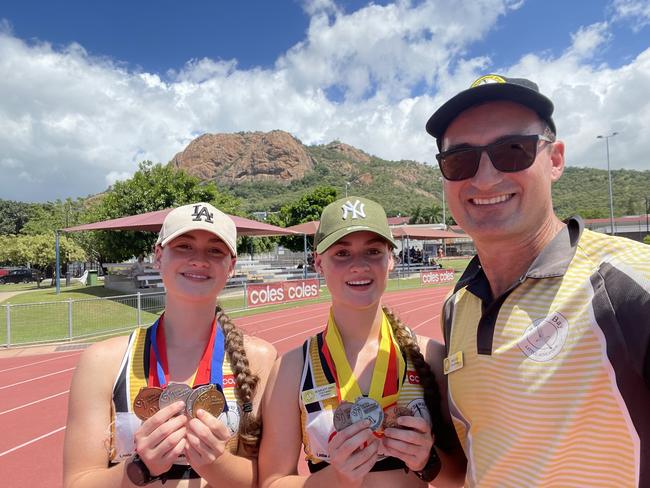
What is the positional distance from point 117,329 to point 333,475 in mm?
13992

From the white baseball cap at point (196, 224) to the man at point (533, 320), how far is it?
1177 millimetres

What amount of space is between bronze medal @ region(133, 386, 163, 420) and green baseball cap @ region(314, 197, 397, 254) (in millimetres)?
992

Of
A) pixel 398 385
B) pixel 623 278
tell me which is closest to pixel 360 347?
pixel 398 385

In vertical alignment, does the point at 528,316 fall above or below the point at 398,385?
above

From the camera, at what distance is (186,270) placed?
7.29ft

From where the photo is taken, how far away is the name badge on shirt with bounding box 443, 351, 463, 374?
Result: 173 centimetres

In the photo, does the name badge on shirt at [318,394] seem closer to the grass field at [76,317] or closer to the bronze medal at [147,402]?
the bronze medal at [147,402]

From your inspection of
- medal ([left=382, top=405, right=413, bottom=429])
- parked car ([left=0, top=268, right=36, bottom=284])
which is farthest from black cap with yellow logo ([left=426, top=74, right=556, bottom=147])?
parked car ([left=0, top=268, right=36, bottom=284])

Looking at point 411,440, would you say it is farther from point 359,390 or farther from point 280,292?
point 280,292

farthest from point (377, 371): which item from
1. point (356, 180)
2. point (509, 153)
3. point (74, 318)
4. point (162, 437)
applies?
point (356, 180)

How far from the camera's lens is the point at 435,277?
27094 mm

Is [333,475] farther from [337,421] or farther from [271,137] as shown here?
[271,137]

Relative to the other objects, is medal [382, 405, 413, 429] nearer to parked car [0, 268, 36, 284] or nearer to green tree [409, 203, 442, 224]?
parked car [0, 268, 36, 284]

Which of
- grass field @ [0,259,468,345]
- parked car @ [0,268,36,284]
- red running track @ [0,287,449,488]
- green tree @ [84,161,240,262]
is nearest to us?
red running track @ [0,287,449,488]
